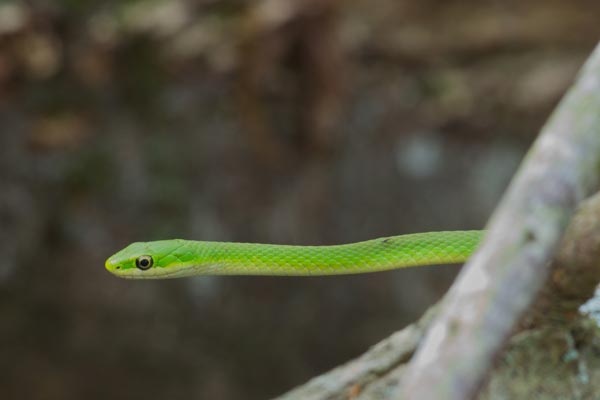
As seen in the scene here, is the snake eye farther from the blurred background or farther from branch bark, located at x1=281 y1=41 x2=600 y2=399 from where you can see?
the blurred background

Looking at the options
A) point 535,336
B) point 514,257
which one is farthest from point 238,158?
point 514,257

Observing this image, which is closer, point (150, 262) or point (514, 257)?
point (514, 257)

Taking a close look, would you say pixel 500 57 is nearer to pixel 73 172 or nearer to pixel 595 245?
pixel 73 172

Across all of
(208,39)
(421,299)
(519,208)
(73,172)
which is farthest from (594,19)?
(519,208)

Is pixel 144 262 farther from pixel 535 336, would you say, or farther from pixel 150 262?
pixel 535 336

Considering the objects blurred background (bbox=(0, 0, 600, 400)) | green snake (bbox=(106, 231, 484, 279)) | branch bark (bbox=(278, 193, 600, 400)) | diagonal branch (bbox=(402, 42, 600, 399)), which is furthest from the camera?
blurred background (bbox=(0, 0, 600, 400))

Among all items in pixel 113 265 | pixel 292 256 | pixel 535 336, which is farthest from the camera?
pixel 113 265

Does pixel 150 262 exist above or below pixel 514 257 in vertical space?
below

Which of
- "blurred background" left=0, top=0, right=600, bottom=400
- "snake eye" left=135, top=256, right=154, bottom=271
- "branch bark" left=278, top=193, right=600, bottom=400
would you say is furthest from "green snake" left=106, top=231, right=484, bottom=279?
"blurred background" left=0, top=0, right=600, bottom=400
